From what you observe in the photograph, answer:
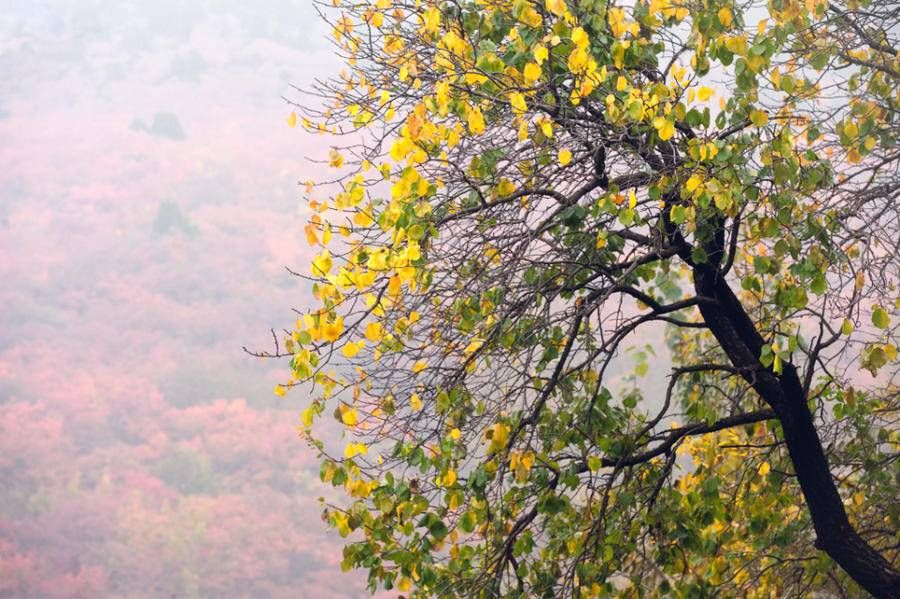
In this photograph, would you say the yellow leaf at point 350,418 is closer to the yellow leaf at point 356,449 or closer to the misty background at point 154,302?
the yellow leaf at point 356,449

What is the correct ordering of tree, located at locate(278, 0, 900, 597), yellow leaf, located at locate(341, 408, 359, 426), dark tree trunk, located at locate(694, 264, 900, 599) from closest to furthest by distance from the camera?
tree, located at locate(278, 0, 900, 597), yellow leaf, located at locate(341, 408, 359, 426), dark tree trunk, located at locate(694, 264, 900, 599)

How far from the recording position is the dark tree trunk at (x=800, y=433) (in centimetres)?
573

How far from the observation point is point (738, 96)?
5020 mm

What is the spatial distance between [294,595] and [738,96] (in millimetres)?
27280

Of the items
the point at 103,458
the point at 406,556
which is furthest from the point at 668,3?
the point at 103,458

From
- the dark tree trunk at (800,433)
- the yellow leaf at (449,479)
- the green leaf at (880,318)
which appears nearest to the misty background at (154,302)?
the dark tree trunk at (800,433)

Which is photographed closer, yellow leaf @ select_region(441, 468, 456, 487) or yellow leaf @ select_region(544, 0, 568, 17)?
yellow leaf @ select_region(544, 0, 568, 17)

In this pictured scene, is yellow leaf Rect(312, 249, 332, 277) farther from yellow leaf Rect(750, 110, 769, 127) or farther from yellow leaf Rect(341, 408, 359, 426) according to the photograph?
yellow leaf Rect(750, 110, 769, 127)

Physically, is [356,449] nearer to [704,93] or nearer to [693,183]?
[693,183]

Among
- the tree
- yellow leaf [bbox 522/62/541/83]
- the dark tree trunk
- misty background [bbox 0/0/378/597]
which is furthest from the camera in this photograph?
misty background [bbox 0/0/378/597]

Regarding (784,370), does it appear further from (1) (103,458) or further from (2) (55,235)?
(2) (55,235)

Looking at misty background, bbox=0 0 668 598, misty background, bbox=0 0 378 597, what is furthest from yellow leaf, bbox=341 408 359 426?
misty background, bbox=0 0 668 598

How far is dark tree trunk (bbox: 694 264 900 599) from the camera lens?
5734 millimetres

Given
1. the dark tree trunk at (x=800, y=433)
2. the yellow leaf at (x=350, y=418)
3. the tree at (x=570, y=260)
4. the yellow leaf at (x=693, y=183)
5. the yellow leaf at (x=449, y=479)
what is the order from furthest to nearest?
the dark tree trunk at (x=800, y=433) < the yellow leaf at (x=449, y=479) < the yellow leaf at (x=350, y=418) < the tree at (x=570, y=260) < the yellow leaf at (x=693, y=183)
